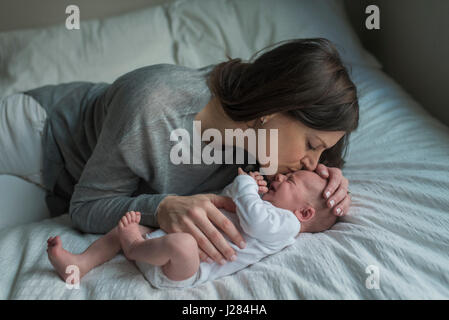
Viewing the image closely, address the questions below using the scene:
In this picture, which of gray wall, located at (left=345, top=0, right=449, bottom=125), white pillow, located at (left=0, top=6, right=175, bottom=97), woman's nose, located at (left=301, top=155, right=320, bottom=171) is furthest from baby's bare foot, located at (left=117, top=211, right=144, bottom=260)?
gray wall, located at (left=345, top=0, right=449, bottom=125)

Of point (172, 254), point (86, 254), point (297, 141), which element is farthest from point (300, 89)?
point (86, 254)

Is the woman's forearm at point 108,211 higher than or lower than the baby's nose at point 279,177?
lower

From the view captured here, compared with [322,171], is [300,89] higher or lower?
higher

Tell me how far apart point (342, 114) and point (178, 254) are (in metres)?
0.47

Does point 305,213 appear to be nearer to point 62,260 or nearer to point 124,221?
point 124,221

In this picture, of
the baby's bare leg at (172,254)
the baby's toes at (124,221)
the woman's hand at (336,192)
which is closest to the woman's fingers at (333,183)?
the woman's hand at (336,192)

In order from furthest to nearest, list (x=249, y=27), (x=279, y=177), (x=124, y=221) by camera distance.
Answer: (x=249, y=27) < (x=279, y=177) < (x=124, y=221)

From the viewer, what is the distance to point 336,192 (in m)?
0.99

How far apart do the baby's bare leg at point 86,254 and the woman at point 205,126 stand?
0.08m

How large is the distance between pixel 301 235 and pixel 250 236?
0.13 m

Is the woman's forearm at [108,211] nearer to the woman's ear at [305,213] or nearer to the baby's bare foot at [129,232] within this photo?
the baby's bare foot at [129,232]

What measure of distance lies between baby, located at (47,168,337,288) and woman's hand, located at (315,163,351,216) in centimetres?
2

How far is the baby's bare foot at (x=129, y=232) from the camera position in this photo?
2.89ft
